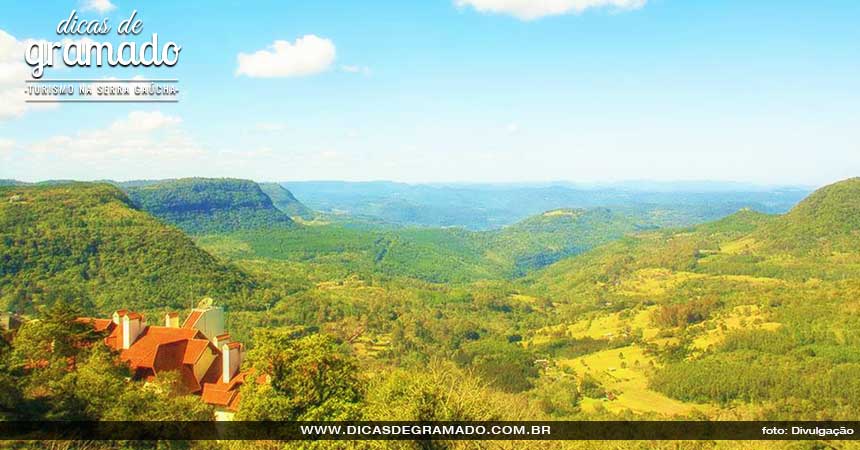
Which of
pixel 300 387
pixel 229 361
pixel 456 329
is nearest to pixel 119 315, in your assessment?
pixel 229 361

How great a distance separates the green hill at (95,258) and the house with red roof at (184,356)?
47.2 m

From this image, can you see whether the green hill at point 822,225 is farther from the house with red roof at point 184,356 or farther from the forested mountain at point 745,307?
the house with red roof at point 184,356

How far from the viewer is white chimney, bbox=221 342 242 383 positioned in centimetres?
2356

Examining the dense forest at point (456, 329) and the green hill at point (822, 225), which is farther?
the green hill at point (822, 225)

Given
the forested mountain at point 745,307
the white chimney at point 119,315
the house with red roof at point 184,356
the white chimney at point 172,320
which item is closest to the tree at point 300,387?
the house with red roof at point 184,356

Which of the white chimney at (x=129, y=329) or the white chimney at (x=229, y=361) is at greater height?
the white chimney at (x=129, y=329)

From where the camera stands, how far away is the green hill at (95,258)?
69.0 meters

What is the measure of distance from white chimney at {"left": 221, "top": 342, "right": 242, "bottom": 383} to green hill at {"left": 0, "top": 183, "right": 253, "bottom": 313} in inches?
2008

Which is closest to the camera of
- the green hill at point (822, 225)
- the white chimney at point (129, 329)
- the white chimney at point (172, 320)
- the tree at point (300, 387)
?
the tree at point (300, 387)

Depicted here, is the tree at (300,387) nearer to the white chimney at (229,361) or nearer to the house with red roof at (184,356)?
the house with red roof at (184,356)

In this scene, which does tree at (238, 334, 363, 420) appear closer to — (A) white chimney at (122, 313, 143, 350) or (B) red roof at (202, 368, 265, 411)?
(B) red roof at (202, 368, 265, 411)

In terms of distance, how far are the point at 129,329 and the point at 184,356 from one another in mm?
3057

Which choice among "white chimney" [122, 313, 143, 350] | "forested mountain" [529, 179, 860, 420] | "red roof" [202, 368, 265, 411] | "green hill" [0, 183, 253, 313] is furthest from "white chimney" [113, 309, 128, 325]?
"forested mountain" [529, 179, 860, 420]

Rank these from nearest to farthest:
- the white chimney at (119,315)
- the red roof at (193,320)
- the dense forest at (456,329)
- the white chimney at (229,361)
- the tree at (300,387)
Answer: the tree at (300,387), the dense forest at (456,329), the white chimney at (229,361), the white chimney at (119,315), the red roof at (193,320)
